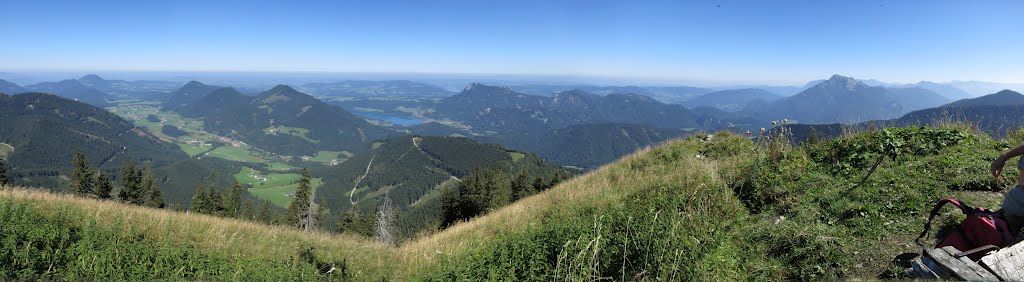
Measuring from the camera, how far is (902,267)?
13.9 ft

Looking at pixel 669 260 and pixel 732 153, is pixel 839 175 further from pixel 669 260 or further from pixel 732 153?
pixel 669 260

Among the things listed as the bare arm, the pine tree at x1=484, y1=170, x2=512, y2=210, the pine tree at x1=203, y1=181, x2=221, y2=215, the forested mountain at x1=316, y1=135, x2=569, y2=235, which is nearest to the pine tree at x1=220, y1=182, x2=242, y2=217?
the pine tree at x1=203, y1=181, x2=221, y2=215

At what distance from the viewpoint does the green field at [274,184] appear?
12181 centimetres

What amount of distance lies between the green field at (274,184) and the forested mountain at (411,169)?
29.2 ft

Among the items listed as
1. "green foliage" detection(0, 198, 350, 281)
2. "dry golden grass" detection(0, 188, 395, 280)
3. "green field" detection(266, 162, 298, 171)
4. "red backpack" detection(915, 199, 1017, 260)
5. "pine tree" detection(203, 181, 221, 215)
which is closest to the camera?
"red backpack" detection(915, 199, 1017, 260)

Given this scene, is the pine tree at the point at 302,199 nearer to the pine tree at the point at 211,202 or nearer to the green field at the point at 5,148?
the pine tree at the point at 211,202

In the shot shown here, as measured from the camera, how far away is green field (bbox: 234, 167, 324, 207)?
122 m

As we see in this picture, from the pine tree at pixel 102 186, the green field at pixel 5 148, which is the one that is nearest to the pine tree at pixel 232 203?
the pine tree at pixel 102 186

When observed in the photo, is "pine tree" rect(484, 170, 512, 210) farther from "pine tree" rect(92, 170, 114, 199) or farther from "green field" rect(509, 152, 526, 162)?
"green field" rect(509, 152, 526, 162)

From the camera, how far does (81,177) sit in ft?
110

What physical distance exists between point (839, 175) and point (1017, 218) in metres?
3.12

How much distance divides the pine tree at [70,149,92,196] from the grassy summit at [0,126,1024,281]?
34.7m

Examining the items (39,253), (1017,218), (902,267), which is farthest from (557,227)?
(39,253)

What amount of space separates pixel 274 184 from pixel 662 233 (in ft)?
535
